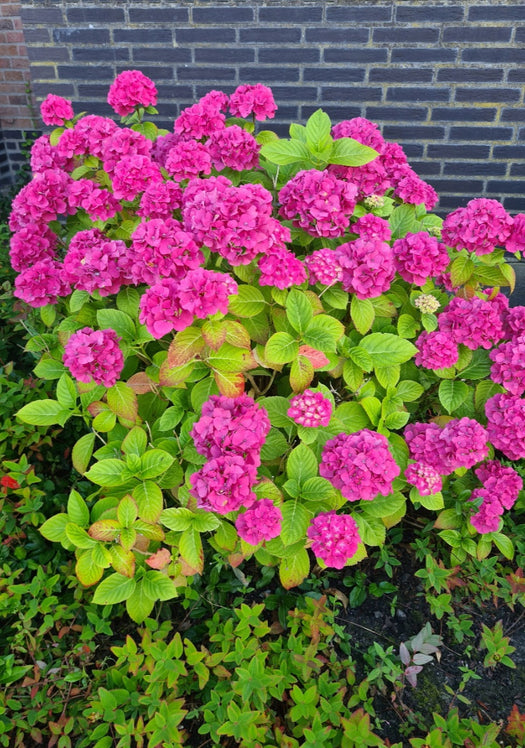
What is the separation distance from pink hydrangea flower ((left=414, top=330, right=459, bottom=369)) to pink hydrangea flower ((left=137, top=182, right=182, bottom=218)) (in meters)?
0.87

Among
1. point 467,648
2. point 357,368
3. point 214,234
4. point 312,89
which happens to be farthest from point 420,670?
point 312,89

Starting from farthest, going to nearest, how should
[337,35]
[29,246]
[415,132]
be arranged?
1. [415,132]
2. [337,35]
3. [29,246]

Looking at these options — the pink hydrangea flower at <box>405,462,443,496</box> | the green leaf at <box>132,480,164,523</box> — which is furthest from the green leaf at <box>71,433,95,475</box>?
the pink hydrangea flower at <box>405,462,443,496</box>

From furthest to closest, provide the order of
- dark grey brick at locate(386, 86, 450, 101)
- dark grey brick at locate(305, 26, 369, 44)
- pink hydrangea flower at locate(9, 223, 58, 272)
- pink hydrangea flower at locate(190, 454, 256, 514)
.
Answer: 1. dark grey brick at locate(386, 86, 450, 101)
2. dark grey brick at locate(305, 26, 369, 44)
3. pink hydrangea flower at locate(9, 223, 58, 272)
4. pink hydrangea flower at locate(190, 454, 256, 514)

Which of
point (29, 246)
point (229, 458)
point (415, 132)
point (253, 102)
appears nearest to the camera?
point (229, 458)

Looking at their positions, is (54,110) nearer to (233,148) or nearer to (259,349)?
(233,148)

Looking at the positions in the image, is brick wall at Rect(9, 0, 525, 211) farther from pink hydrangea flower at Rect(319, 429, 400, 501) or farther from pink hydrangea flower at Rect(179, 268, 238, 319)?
pink hydrangea flower at Rect(319, 429, 400, 501)

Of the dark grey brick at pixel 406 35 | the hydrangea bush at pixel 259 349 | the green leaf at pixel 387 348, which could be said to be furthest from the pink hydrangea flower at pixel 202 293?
the dark grey brick at pixel 406 35

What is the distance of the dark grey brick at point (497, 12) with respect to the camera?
123 inches

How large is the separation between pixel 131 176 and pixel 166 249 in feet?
1.47

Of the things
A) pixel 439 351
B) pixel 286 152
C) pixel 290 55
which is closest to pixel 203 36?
pixel 290 55

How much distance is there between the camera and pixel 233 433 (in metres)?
1.44

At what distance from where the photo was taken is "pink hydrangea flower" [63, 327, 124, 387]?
5.08 ft

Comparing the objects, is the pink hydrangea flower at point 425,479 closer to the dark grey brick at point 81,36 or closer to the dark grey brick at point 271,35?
the dark grey brick at point 271,35
